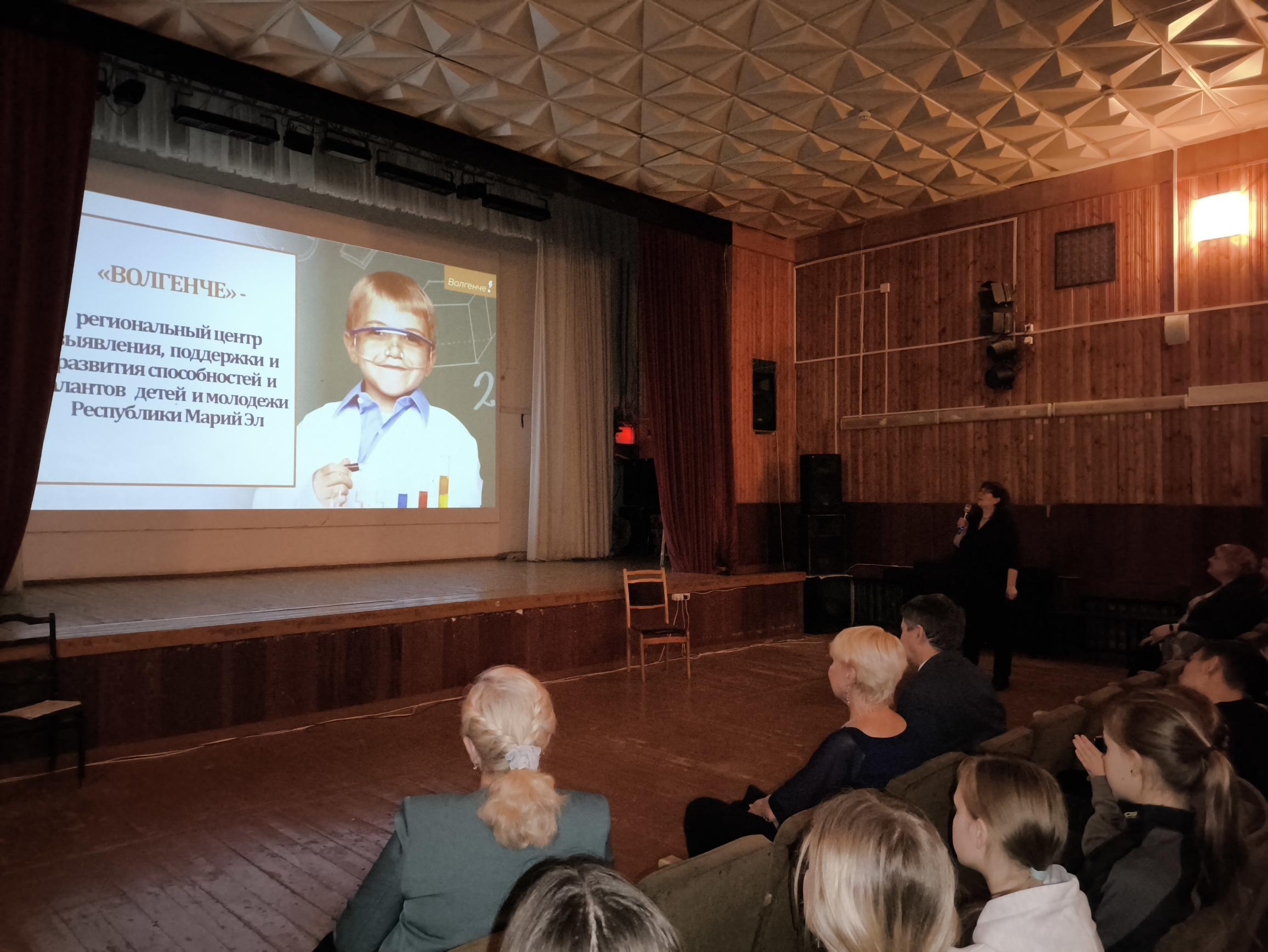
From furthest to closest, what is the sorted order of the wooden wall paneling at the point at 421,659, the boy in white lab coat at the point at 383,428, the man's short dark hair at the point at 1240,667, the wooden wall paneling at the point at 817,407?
the wooden wall paneling at the point at 817,407, the boy in white lab coat at the point at 383,428, the wooden wall paneling at the point at 421,659, the man's short dark hair at the point at 1240,667

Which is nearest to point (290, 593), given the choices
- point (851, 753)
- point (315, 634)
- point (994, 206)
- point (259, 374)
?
point (315, 634)

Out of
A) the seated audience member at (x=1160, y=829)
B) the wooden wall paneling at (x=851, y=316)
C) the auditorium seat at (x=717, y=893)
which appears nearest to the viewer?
the auditorium seat at (x=717, y=893)

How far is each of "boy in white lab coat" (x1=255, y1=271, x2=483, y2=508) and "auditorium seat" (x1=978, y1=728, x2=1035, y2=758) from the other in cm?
672

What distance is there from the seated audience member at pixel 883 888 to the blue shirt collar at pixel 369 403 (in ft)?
24.4

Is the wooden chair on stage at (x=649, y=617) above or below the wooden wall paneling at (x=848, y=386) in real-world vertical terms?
below

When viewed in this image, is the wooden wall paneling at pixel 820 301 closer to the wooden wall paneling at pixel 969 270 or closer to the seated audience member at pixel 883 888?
the wooden wall paneling at pixel 969 270

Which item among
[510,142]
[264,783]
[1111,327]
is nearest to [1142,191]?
[1111,327]

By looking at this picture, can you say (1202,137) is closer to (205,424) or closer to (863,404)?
(863,404)

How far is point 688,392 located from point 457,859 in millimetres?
7884

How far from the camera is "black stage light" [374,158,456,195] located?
7254 millimetres

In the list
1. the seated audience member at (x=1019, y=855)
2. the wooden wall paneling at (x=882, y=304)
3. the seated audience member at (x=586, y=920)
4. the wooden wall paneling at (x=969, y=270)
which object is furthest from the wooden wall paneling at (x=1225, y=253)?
the seated audience member at (x=586, y=920)

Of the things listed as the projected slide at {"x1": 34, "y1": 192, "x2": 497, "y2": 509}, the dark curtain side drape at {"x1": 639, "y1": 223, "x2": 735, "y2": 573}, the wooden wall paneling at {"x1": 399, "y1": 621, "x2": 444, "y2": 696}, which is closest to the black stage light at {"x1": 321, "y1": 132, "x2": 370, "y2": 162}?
the projected slide at {"x1": 34, "y1": 192, "x2": 497, "y2": 509}

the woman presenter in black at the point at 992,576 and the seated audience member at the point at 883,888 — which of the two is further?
the woman presenter in black at the point at 992,576

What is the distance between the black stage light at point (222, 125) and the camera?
6.18 meters
